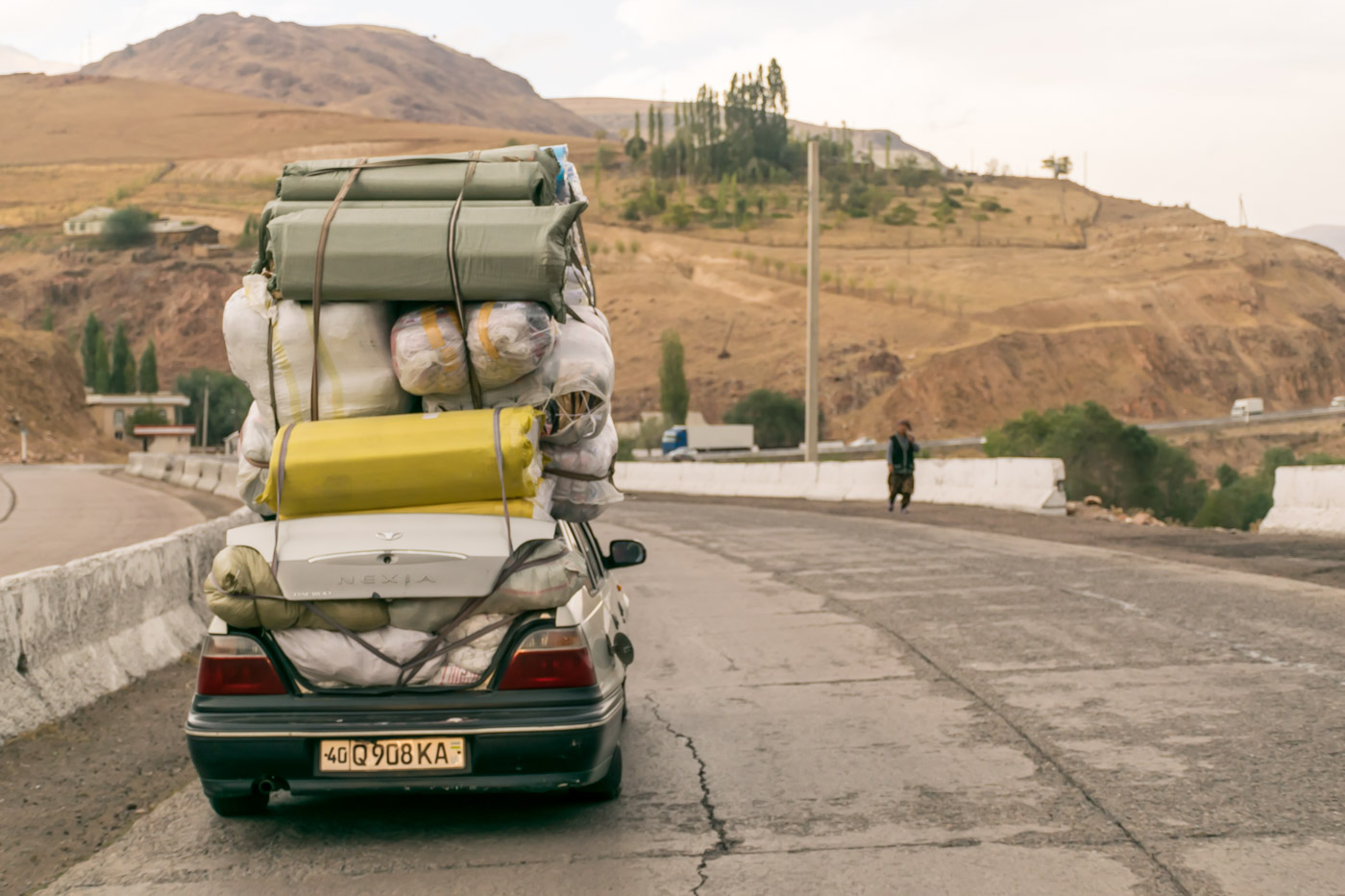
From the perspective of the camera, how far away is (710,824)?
5371 millimetres

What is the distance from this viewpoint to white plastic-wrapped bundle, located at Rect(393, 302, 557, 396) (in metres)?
5.26

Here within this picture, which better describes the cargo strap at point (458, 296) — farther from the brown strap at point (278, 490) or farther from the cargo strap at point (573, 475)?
the brown strap at point (278, 490)

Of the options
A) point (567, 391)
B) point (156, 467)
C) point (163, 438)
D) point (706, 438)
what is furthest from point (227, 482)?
point (163, 438)

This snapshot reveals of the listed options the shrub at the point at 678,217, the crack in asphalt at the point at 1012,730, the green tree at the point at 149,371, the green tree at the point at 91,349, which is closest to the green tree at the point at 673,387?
the shrub at the point at 678,217

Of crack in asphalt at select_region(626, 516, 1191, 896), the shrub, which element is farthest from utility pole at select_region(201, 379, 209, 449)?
crack in asphalt at select_region(626, 516, 1191, 896)

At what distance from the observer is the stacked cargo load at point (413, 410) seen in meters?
4.98

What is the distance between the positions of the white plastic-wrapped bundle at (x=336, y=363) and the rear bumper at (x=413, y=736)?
1.26 metres

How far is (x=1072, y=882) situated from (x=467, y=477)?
258cm

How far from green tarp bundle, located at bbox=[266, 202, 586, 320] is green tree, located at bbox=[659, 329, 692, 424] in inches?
3603

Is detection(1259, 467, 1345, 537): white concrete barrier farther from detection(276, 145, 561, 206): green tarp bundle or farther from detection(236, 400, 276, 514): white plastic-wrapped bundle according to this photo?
detection(236, 400, 276, 514): white plastic-wrapped bundle

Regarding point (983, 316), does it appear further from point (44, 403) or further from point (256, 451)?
point (256, 451)

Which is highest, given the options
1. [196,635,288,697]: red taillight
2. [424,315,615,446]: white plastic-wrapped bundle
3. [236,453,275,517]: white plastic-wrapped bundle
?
[424,315,615,446]: white plastic-wrapped bundle

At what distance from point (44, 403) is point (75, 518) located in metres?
57.6

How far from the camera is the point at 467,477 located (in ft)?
16.6
